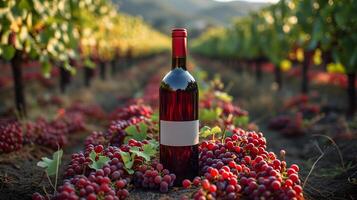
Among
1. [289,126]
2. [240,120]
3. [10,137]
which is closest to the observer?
[10,137]

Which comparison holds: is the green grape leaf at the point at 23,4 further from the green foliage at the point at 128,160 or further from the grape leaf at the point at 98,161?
the green foliage at the point at 128,160

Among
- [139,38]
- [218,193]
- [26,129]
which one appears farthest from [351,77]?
[139,38]

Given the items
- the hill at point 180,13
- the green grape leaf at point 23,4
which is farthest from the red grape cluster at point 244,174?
the hill at point 180,13

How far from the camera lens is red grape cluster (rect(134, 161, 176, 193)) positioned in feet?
8.45

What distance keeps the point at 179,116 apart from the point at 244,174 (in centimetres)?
52

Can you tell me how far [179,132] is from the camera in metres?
2.62

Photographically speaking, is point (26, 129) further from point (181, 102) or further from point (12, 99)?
point (12, 99)

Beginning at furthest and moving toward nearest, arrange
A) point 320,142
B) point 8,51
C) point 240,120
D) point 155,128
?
1. point 320,142
2. point 8,51
3. point 240,120
4. point 155,128

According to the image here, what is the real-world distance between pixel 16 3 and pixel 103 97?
7068 mm

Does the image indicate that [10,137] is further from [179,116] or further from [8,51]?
[179,116]

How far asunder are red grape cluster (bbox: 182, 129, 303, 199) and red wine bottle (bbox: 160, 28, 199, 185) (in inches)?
7.3

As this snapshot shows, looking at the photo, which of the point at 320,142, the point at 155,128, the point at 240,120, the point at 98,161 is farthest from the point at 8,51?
the point at 320,142

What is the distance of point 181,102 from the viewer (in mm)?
2631

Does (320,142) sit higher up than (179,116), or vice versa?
(179,116)
